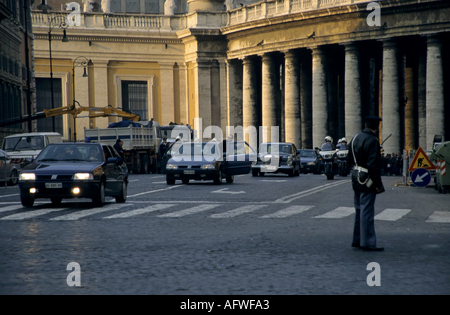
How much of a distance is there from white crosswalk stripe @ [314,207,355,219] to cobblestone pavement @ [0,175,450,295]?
2 centimetres

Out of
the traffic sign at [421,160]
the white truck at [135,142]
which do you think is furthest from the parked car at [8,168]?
the traffic sign at [421,160]

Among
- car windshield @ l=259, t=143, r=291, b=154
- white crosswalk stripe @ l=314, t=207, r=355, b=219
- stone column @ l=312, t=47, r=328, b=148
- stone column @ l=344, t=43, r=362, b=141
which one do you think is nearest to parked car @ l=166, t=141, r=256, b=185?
car windshield @ l=259, t=143, r=291, b=154

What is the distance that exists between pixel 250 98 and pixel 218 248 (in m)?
50.0

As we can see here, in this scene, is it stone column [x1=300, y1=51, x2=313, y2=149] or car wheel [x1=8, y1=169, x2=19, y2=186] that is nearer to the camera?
car wheel [x1=8, y1=169, x2=19, y2=186]

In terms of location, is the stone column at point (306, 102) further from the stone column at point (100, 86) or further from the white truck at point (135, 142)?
the white truck at point (135, 142)

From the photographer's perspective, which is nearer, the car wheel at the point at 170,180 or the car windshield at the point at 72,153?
the car windshield at the point at 72,153

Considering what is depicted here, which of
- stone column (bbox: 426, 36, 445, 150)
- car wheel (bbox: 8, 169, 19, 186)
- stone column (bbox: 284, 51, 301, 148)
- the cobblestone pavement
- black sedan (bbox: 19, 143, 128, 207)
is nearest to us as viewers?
the cobblestone pavement

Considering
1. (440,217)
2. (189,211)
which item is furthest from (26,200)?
(440,217)

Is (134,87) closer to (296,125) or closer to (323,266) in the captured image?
(296,125)

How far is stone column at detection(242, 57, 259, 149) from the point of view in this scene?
60.1m

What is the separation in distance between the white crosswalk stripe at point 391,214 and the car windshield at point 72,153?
6.60 m

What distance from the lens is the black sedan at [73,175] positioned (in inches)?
639

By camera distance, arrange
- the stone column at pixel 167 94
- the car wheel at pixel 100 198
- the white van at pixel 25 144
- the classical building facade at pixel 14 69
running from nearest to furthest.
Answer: the car wheel at pixel 100 198 < the white van at pixel 25 144 < the classical building facade at pixel 14 69 < the stone column at pixel 167 94

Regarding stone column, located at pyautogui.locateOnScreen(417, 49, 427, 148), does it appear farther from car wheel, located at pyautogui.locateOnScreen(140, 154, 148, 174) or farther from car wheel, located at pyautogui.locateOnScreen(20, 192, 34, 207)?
car wheel, located at pyautogui.locateOnScreen(20, 192, 34, 207)
